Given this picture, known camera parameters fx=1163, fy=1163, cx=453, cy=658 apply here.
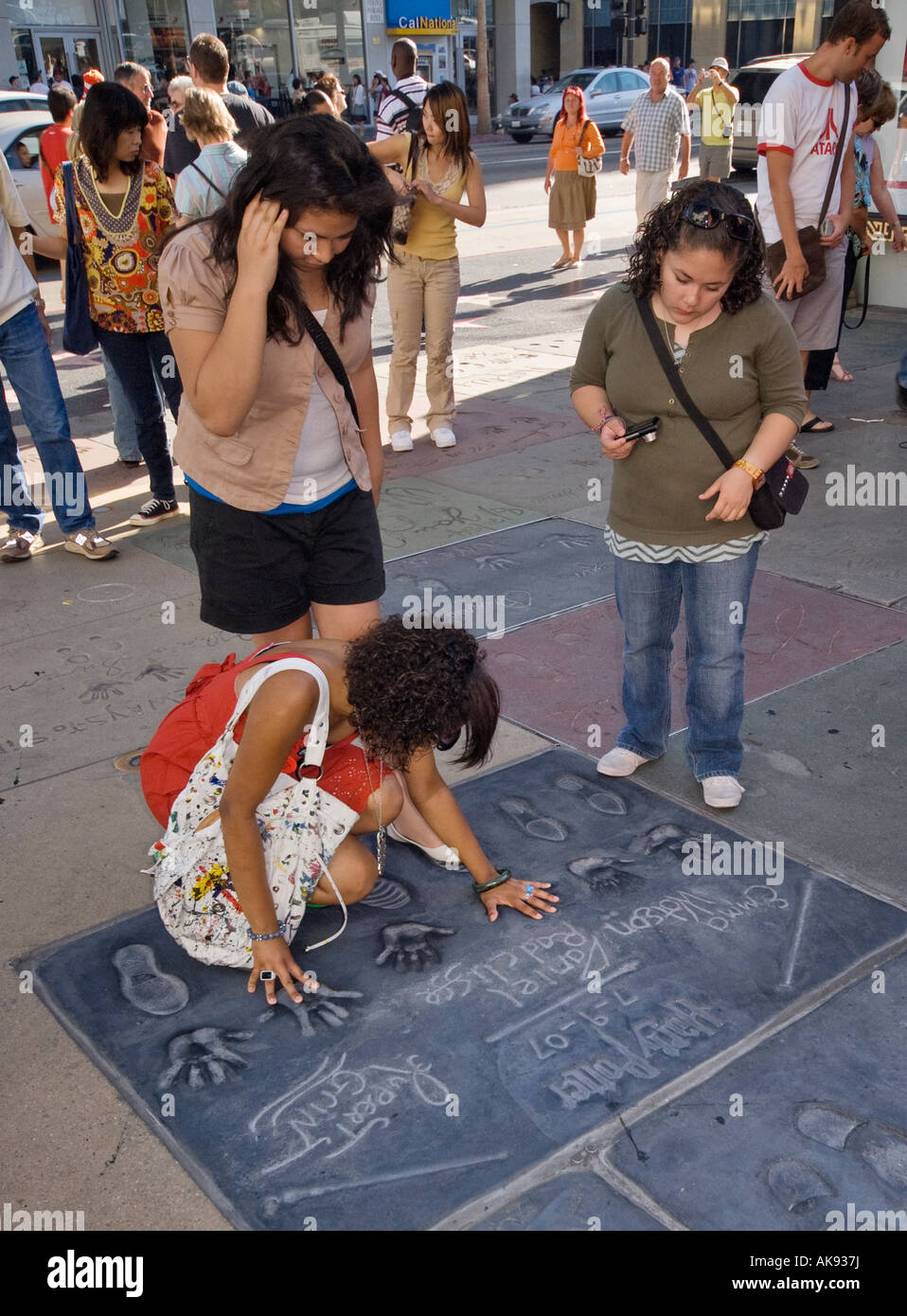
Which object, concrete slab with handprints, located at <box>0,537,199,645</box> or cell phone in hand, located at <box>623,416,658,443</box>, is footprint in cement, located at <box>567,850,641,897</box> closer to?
cell phone in hand, located at <box>623,416,658,443</box>

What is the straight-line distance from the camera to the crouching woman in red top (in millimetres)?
2373

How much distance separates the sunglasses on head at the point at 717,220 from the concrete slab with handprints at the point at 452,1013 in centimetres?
153

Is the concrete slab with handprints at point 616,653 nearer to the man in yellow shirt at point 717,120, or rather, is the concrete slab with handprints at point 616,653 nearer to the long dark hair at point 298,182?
the long dark hair at point 298,182

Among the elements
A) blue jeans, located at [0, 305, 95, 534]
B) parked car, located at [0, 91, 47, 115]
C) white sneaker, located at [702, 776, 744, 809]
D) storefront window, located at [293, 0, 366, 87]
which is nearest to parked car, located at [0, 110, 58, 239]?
parked car, located at [0, 91, 47, 115]

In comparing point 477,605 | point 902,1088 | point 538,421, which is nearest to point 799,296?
point 538,421

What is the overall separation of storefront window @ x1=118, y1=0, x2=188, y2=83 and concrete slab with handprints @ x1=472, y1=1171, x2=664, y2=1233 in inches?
1181

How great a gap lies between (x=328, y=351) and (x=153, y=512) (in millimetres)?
3081

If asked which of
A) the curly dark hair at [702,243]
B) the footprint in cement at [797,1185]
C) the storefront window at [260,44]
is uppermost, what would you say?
the storefront window at [260,44]

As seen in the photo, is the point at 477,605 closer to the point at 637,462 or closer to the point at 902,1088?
the point at 637,462

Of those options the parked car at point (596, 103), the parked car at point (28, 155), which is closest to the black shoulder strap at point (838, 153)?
the parked car at point (28, 155)

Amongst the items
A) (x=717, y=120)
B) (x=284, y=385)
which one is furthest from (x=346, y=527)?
(x=717, y=120)

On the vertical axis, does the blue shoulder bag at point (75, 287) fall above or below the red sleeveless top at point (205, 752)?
above

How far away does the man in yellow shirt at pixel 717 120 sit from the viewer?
41.3ft

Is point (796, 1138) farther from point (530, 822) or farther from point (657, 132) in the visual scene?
point (657, 132)
